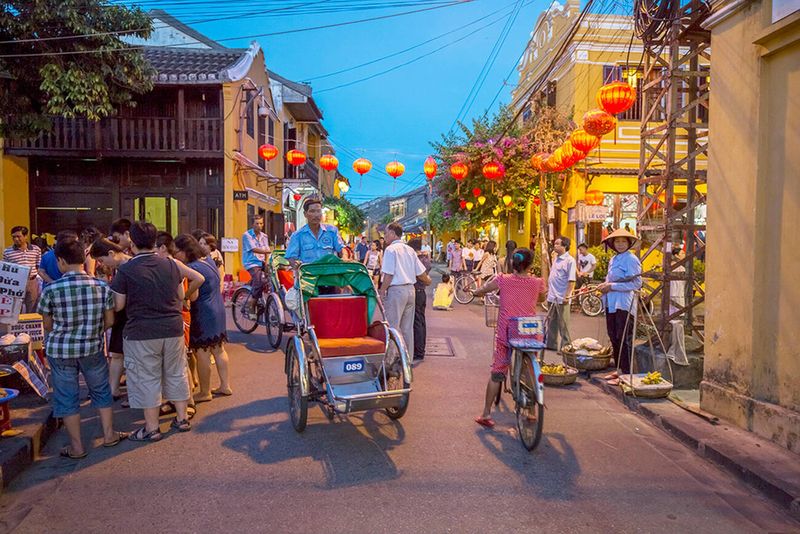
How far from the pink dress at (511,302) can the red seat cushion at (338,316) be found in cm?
140

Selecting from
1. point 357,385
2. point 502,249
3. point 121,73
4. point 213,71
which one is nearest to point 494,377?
point 357,385

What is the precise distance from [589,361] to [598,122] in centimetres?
451

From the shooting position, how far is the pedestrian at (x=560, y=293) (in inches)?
345

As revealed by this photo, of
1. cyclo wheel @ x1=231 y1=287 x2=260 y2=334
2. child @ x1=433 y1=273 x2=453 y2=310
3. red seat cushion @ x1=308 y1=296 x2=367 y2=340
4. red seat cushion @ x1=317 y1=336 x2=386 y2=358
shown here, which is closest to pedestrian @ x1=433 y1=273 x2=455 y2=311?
child @ x1=433 y1=273 x2=453 y2=310

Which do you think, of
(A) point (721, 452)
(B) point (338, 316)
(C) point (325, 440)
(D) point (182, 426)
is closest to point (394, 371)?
(B) point (338, 316)

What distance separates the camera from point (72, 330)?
15.3 ft

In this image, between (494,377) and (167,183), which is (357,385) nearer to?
(494,377)

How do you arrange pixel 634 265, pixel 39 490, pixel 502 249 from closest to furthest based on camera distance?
1. pixel 39 490
2. pixel 634 265
3. pixel 502 249

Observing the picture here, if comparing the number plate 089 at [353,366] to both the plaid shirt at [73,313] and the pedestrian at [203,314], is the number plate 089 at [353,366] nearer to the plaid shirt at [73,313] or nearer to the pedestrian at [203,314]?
the pedestrian at [203,314]

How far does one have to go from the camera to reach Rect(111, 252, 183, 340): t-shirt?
4.91 meters

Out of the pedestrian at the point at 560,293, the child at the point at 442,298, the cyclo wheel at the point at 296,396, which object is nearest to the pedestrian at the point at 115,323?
the cyclo wheel at the point at 296,396

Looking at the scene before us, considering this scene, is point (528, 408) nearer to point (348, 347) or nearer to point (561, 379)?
point (348, 347)

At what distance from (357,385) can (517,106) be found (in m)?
20.6

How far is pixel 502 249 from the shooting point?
28156 millimetres
